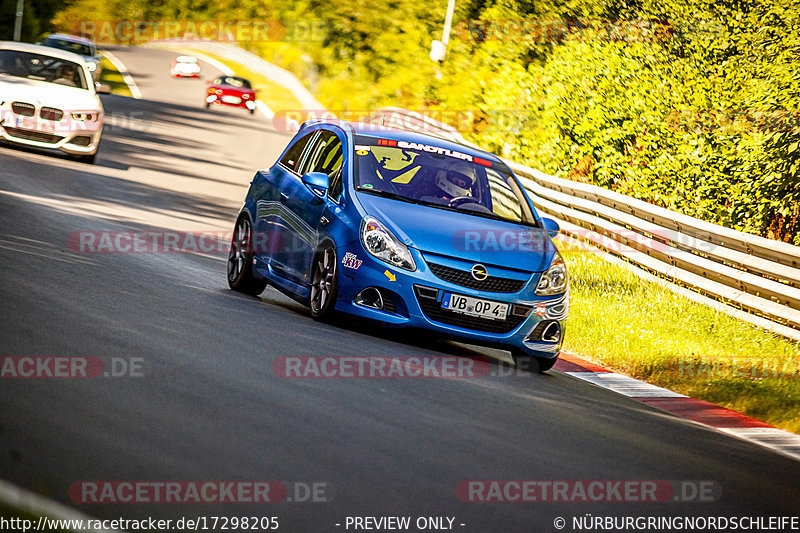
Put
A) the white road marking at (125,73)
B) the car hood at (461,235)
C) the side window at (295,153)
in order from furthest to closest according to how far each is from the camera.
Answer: the white road marking at (125,73), the side window at (295,153), the car hood at (461,235)

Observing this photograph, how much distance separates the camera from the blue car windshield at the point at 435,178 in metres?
9.84

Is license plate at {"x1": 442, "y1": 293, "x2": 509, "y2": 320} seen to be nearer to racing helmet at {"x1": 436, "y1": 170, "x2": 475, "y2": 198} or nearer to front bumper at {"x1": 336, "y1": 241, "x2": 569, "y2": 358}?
front bumper at {"x1": 336, "y1": 241, "x2": 569, "y2": 358}

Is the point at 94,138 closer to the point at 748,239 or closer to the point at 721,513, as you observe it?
the point at 748,239

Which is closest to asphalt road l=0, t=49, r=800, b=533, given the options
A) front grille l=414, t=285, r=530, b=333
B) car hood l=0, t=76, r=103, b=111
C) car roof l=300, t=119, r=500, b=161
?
front grille l=414, t=285, r=530, b=333

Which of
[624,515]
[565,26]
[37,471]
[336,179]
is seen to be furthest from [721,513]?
[565,26]

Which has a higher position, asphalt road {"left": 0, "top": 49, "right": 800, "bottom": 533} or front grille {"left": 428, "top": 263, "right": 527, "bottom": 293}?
front grille {"left": 428, "top": 263, "right": 527, "bottom": 293}

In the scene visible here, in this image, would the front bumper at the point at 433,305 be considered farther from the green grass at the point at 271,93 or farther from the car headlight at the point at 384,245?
the green grass at the point at 271,93

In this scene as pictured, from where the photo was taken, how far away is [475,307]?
8.88 metres

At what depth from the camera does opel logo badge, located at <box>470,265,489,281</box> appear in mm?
8875

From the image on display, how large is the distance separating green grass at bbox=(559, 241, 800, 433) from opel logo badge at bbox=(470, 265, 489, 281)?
2.02 m

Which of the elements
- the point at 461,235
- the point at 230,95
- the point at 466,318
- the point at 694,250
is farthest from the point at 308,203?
the point at 230,95

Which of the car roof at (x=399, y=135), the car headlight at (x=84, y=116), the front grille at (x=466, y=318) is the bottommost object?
the car headlight at (x=84, y=116)

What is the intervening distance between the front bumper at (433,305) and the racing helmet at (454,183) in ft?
4.38

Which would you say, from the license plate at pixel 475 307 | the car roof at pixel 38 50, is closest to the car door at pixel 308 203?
the license plate at pixel 475 307
